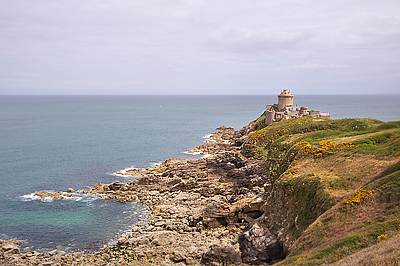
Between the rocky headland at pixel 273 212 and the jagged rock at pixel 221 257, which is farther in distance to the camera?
the jagged rock at pixel 221 257

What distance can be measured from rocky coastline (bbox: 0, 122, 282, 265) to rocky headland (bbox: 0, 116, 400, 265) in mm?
128

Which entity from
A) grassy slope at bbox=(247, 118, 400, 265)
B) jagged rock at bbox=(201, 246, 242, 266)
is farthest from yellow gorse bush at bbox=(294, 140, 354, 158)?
jagged rock at bbox=(201, 246, 242, 266)

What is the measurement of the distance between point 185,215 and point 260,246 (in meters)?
15.8

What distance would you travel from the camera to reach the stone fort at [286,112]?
244ft

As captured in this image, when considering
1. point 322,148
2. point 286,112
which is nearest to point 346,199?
point 322,148

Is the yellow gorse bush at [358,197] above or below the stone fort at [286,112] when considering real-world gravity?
below

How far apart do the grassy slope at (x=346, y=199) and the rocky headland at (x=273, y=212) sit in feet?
0.29

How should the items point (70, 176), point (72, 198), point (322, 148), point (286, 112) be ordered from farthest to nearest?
point (286, 112), point (70, 176), point (72, 198), point (322, 148)

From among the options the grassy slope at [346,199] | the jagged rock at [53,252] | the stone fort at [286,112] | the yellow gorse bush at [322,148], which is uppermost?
the stone fort at [286,112]

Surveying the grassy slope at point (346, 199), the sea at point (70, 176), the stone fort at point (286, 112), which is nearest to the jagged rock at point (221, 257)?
the grassy slope at point (346, 199)

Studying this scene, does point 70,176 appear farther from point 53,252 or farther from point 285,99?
point 285,99

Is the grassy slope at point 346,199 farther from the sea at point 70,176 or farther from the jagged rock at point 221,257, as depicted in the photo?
the sea at point 70,176

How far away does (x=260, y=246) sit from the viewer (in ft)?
93.7

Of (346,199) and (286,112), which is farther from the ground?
(286,112)
